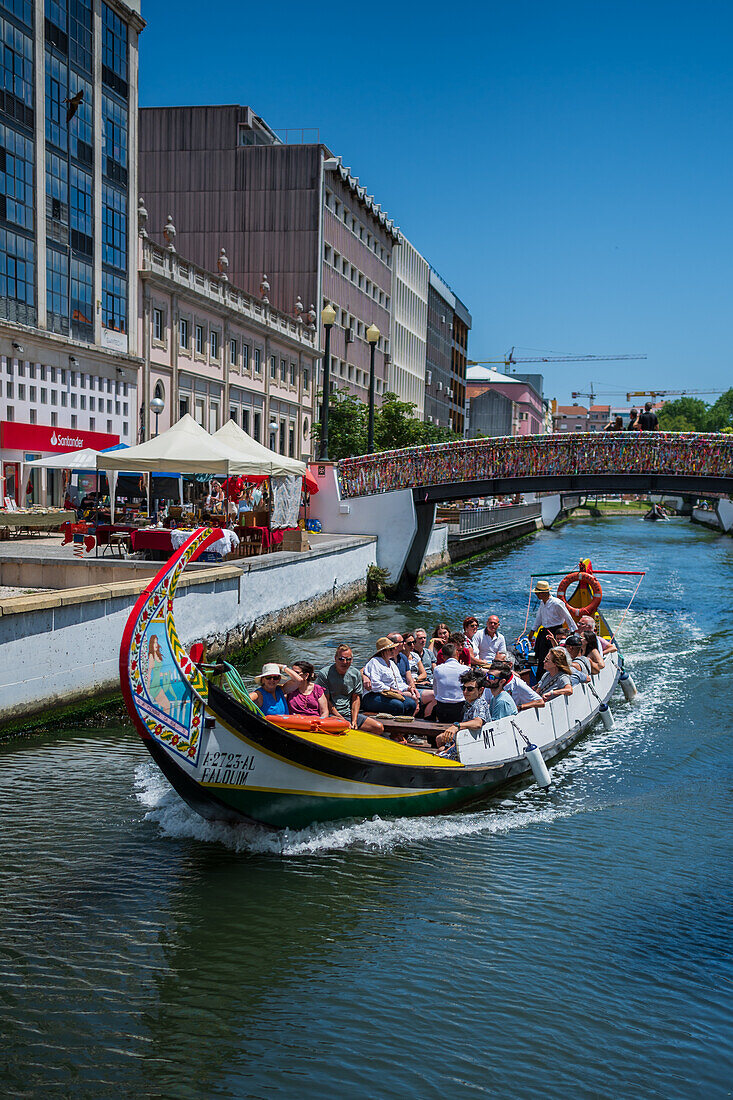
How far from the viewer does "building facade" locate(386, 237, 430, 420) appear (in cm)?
7662

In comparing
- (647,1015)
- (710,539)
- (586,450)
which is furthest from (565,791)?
(710,539)

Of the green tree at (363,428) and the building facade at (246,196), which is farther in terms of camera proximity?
the building facade at (246,196)

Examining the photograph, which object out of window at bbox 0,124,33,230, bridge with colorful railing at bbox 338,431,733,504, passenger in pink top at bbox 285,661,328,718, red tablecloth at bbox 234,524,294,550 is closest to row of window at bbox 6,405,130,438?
window at bbox 0,124,33,230

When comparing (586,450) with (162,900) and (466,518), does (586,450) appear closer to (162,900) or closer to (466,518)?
(466,518)

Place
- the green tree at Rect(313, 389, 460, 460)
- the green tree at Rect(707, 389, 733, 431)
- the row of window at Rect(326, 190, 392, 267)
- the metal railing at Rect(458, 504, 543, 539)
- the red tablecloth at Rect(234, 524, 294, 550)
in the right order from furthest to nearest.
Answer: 1. the green tree at Rect(707, 389, 733, 431)
2. the row of window at Rect(326, 190, 392, 267)
3. the metal railing at Rect(458, 504, 543, 539)
4. the green tree at Rect(313, 389, 460, 460)
5. the red tablecloth at Rect(234, 524, 294, 550)

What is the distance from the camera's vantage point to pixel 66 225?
34531 mm

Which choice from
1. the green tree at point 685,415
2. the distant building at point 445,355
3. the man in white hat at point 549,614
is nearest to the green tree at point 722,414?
the green tree at point 685,415

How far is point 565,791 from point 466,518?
37.1 metres

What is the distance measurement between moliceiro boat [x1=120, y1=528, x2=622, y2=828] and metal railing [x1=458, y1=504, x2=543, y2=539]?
36.0m

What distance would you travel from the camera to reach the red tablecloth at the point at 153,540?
20062mm

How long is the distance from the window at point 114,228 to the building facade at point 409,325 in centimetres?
3692

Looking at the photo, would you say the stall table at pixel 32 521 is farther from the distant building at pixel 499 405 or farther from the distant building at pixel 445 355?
the distant building at pixel 499 405

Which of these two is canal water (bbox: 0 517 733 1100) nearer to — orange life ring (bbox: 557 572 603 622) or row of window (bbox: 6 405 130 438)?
orange life ring (bbox: 557 572 603 622)

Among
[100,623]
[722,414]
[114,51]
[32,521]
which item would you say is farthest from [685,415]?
[100,623]
